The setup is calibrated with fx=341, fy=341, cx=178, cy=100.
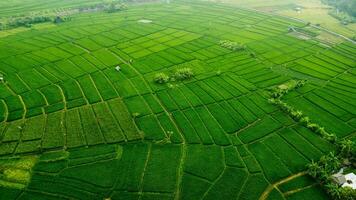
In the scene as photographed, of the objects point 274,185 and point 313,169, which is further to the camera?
point 313,169

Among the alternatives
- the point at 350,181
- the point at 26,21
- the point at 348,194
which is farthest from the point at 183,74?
the point at 26,21

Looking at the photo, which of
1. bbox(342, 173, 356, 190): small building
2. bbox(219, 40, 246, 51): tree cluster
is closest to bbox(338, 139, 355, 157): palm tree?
bbox(342, 173, 356, 190): small building

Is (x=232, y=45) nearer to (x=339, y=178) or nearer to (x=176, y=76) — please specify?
(x=176, y=76)

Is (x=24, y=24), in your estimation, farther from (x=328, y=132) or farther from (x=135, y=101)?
(x=328, y=132)

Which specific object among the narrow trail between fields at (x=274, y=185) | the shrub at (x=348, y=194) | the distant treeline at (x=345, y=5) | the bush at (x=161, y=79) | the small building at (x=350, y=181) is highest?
the bush at (x=161, y=79)

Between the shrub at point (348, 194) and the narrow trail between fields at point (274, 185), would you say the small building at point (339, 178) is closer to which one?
the shrub at point (348, 194)

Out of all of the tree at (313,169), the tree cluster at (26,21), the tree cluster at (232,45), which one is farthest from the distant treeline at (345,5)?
the tree cluster at (26,21)

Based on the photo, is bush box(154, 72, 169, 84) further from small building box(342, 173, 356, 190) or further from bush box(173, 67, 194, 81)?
small building box(342, 173, 356, 190)
